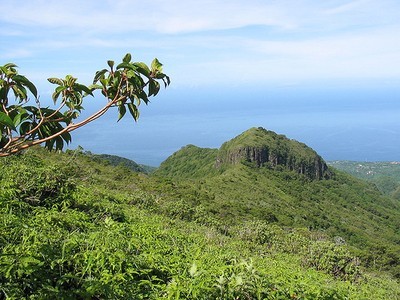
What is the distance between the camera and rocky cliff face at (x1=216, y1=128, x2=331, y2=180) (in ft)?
269

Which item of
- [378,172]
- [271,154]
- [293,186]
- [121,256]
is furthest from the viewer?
[378,172]

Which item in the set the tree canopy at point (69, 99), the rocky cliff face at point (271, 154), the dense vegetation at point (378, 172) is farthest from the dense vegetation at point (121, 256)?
the dense vegetation at point (378, 172)

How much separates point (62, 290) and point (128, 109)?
1.33 m

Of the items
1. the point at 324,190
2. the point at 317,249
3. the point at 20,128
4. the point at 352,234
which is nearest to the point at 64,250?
the point at 20,128

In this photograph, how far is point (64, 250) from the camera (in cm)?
299

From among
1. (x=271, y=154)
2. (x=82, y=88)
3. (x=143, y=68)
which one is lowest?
(x=271, y=154)

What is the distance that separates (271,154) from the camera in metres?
84.5

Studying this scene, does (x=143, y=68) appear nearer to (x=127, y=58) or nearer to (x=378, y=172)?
(x=127, y=58)

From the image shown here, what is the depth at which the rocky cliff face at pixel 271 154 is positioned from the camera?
81875 mm

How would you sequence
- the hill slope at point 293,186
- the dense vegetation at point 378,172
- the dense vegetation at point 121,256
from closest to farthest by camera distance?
the dense vegetation at point 121,256 → the hill slope at point 293,186 → the dense vegetation at point 378,172

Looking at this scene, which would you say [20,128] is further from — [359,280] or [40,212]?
[359,280]

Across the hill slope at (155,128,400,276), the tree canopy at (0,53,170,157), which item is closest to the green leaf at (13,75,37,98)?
the tree canopy at (0,53,170,157)

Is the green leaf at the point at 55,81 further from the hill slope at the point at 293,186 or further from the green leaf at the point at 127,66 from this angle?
the hill slope at the point at 293,186

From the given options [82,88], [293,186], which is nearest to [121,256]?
[82,88]
